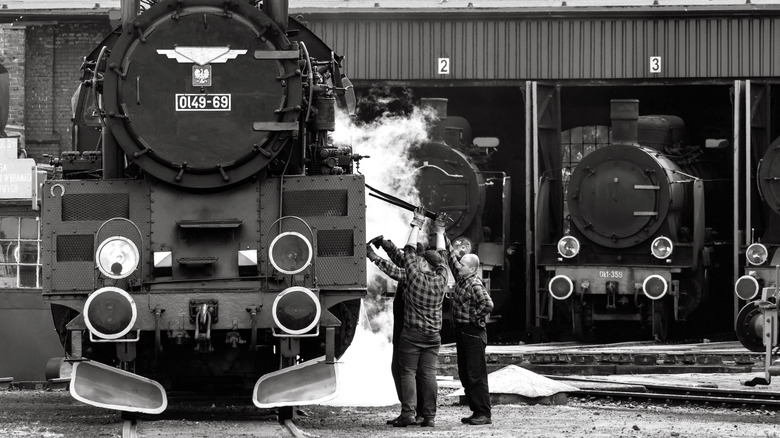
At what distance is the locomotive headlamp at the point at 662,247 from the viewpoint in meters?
21.8

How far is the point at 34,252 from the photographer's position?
15.8 metres

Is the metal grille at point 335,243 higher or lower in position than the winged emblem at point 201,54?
lower

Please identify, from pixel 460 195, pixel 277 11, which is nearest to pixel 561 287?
pixel 460 195

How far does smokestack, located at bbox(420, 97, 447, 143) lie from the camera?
22234 millimetres

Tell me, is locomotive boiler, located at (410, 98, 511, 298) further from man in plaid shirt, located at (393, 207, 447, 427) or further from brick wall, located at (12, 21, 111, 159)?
man in plaid shirt, located at (393, 207, 447, 427)

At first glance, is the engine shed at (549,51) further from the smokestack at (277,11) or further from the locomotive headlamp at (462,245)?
the smokestack at (277,11)

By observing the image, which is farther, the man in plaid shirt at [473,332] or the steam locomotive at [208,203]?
the man in plaid shirt at [473,332]

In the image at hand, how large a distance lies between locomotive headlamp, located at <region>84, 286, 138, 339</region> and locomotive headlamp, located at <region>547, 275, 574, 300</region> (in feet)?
42.8

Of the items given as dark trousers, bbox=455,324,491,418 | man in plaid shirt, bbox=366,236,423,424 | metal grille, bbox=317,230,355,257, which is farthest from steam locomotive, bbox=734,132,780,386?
metal grille, bbox=317,230,355,257

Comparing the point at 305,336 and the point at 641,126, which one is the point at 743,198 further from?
the point at 305,336

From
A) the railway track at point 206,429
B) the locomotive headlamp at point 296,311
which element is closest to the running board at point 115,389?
the railway track at point 206,429

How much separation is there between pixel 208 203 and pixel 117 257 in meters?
0.81

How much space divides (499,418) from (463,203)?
1125 cm

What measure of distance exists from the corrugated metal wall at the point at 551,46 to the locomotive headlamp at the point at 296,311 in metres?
14.5
